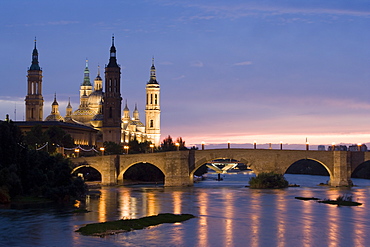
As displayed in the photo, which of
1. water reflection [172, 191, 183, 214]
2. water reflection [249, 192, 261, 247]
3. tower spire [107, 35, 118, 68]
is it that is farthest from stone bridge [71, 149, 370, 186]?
tower spire [107, 35, 118, 68]

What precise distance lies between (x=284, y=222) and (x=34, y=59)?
5453 inches

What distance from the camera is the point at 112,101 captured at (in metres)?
165

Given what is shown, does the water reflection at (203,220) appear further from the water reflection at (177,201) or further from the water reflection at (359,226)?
the water reflection at (359,226)

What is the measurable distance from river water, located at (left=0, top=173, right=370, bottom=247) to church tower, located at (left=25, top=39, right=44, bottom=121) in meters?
107

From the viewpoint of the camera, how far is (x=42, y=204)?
60719mm

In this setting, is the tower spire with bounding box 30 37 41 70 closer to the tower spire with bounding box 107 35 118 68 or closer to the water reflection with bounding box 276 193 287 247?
the tower spire with bounding box 107 35 118 68

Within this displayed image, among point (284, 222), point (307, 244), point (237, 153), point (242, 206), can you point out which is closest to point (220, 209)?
point (242, 206)

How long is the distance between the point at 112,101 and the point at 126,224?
120463mm

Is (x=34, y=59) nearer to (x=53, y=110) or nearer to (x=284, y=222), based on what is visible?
(x=53, y=110)

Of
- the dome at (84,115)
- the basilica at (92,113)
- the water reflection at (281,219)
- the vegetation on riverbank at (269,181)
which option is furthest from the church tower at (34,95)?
the water reflection at (281,219)

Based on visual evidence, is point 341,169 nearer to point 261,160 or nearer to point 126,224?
point 261,160

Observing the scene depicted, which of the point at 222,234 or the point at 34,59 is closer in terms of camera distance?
the point at 222,234

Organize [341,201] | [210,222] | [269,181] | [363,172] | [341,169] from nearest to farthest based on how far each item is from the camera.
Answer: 1. [210,222]
2. [341,201]
3. [341,169]
4. [269,181]
5. [363,172]

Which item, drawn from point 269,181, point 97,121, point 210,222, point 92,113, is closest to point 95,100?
point 92,113
